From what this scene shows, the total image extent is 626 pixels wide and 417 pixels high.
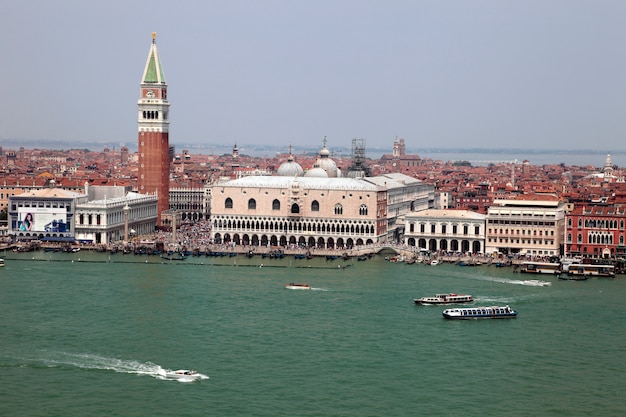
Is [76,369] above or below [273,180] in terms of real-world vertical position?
below

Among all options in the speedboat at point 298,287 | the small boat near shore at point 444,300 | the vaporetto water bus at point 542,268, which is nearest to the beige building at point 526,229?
the vaporetto water bus at point 542,268

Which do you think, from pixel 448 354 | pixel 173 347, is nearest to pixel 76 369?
pixel 173 347

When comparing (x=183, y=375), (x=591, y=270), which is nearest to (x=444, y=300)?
(x=591, y=270)

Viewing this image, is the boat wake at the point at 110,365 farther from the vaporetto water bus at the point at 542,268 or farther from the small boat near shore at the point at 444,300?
the vaporetto water bus at the point at 542,268

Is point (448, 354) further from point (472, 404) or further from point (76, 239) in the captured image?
point (76, 239)

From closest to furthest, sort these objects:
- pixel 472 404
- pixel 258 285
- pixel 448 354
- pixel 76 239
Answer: pixel 472 404
pixel 448 354
pixel 258 285
pixel 76 239

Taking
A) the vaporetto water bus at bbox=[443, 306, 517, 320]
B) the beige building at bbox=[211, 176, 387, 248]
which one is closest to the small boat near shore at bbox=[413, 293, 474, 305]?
the vaporetto water bus at bbox=[443, 306, 517, 320]

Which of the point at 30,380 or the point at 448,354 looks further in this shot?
the point at 448,354

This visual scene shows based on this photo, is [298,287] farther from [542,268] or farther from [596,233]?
[596,233]
